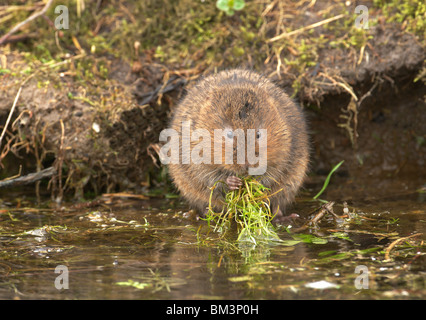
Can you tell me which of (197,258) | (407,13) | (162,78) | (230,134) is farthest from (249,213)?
(407,13)

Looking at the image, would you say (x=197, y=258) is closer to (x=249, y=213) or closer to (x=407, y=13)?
(x=249, y=213)

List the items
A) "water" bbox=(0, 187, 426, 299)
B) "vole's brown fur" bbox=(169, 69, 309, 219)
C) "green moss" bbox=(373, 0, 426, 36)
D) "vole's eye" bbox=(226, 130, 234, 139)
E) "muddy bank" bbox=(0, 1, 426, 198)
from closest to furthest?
"water" bbox=(0, 187, 426, 299) → "vole's eye" bbox=(226, 130, 234, 139) → "vole's brown fur" bbox=(169, 69, 309, 219) → "muddy bank" bbox=(0, 1, 426, 198) → "green moss" bbox=(373, 0, 426, 36)

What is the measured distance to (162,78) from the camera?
6.55 metres

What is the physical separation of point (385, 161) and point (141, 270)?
186 inches

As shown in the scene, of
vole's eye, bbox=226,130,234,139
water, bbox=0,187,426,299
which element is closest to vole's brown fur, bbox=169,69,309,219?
vole's eye, bbox=226,130,234,139

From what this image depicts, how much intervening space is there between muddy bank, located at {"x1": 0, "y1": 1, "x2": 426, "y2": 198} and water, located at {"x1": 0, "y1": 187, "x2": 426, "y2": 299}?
1.09 metres

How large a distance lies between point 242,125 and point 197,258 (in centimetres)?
111

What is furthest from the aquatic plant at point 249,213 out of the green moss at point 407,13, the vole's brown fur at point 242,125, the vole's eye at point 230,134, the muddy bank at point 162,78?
the green moss at point 407,13

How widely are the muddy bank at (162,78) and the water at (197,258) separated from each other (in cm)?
109

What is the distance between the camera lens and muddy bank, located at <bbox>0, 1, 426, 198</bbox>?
6.15 m

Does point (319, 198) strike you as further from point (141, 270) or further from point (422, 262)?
point (141, 270)

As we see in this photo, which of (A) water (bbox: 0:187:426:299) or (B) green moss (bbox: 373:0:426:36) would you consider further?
(B) green moss (bbox: 373:0:426:36)

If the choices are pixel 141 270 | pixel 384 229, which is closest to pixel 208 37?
pixel 384 229

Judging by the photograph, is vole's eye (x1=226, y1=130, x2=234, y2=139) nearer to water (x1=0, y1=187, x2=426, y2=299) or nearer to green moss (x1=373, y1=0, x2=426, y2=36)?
water (x1=0, y1=187, x2=426, y2=299)
